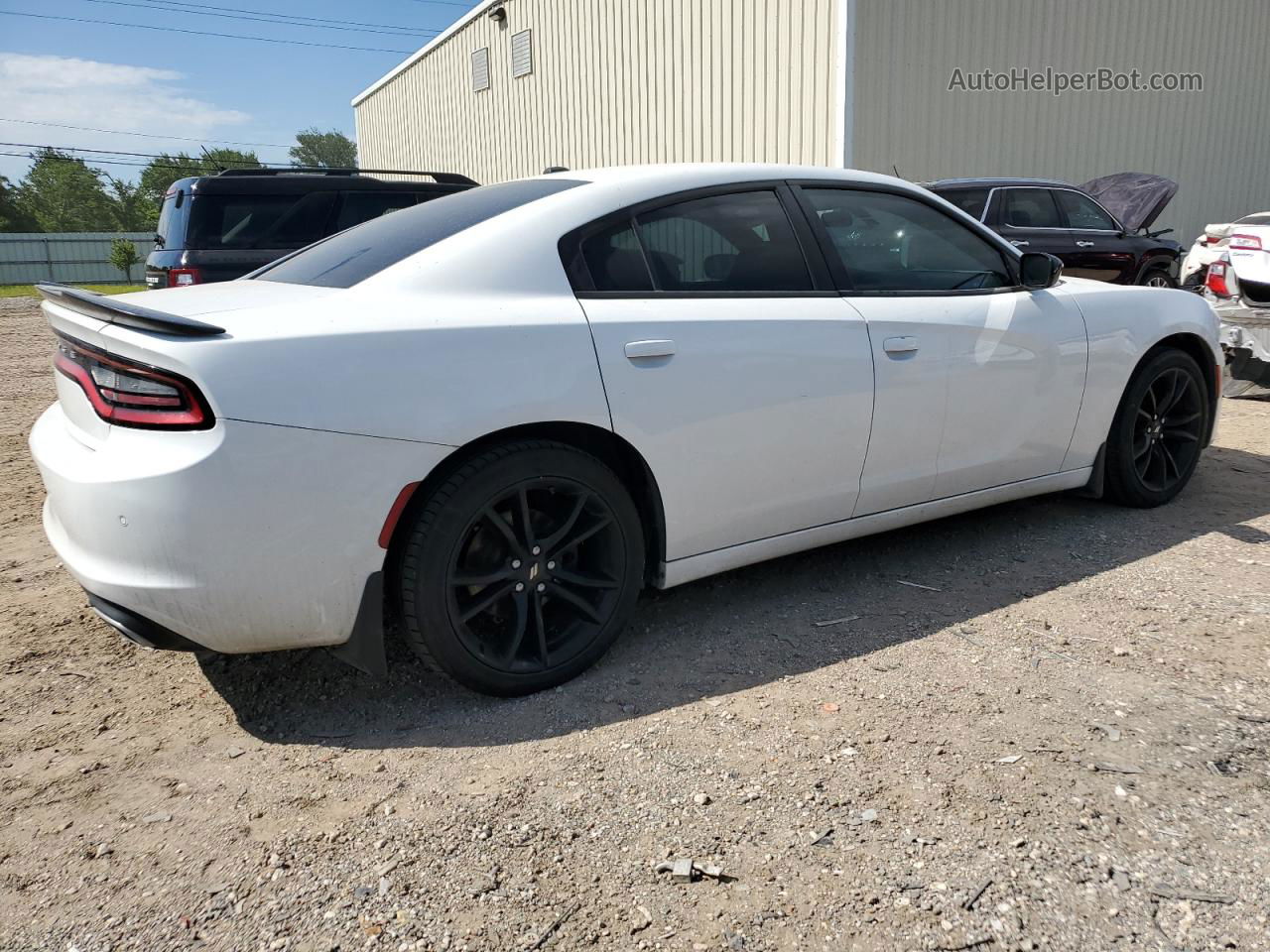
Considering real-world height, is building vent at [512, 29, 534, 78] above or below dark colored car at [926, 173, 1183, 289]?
above

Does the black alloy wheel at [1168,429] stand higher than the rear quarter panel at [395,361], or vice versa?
the rear quarter panel at [395,361]


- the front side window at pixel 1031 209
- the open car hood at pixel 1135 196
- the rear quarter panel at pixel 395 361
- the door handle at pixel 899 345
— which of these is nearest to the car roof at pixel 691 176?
the rear quarter panel at pixel 395 361

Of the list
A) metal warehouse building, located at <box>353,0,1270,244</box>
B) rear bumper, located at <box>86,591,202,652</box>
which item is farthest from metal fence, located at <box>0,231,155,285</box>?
rear bumper, located at <box>86,591,202,652</box>

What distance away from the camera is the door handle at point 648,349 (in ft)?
9.14

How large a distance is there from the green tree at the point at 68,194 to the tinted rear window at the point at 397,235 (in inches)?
3304

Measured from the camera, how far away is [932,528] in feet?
14.0

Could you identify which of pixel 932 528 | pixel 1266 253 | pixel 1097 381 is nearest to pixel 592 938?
pixel 932 528

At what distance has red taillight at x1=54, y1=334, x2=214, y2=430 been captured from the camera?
7.41 feet

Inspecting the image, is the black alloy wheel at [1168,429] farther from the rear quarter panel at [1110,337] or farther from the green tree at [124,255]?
the green tree at [124,255]

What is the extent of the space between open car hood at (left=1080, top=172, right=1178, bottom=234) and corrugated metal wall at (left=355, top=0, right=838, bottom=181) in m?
3.95

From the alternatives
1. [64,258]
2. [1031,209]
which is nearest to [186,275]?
[1031,209]

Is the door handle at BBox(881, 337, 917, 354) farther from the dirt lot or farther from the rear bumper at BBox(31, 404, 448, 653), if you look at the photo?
the rear bumper at BBox(31, 404, 448, 653)

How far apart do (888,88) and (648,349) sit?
33.1 feet

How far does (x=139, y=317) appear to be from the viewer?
2.30m
